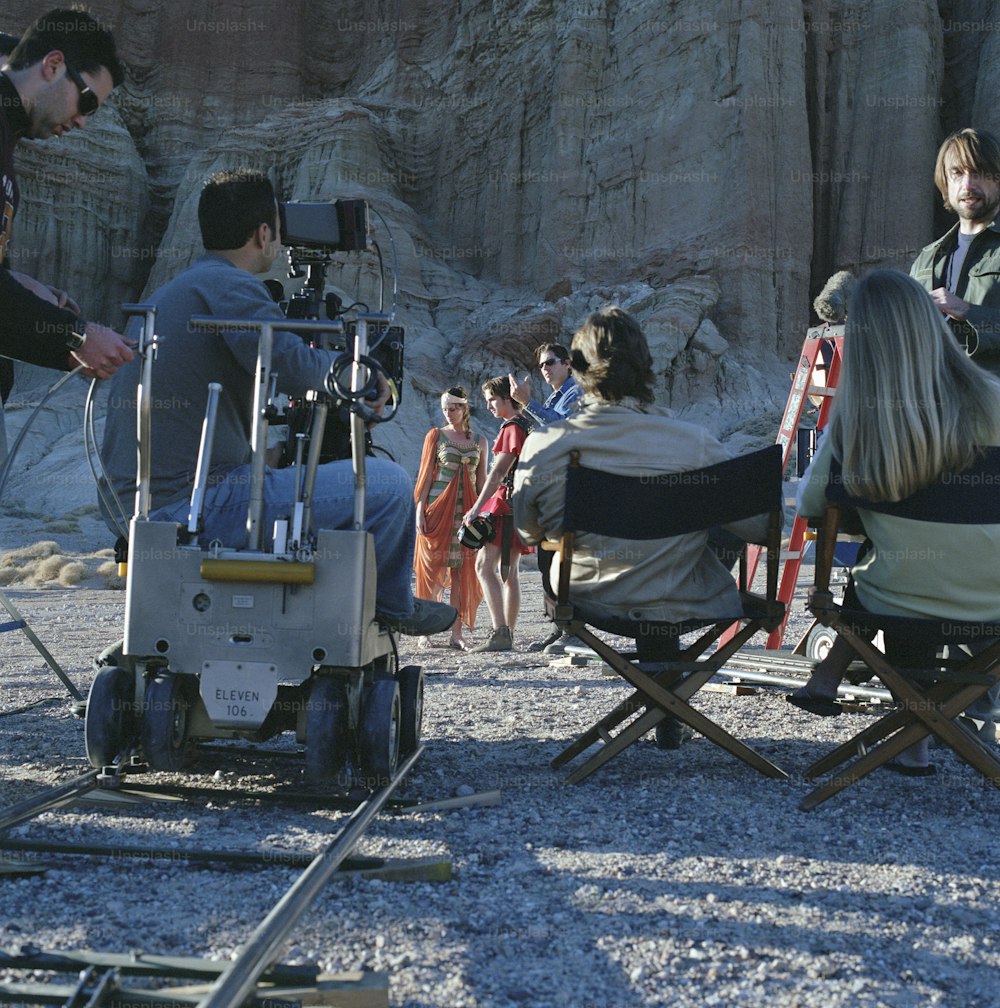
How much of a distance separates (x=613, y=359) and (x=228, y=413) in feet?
4.71

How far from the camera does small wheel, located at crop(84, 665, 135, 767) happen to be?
134 inches

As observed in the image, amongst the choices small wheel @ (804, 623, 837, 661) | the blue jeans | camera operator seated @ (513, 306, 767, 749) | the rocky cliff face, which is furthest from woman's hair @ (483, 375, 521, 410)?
the rocky cliff face

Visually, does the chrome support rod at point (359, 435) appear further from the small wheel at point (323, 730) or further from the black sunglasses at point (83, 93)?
the black sunglasses at point (83, 93)

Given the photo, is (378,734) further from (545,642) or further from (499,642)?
(545,642)

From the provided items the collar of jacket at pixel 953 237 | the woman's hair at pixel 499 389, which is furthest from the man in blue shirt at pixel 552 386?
the collar of jacket at pixel 953 237

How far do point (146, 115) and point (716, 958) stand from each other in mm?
44962

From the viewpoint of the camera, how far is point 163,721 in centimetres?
332

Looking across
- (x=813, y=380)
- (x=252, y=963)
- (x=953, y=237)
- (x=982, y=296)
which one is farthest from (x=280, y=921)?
(x=813, y=380)

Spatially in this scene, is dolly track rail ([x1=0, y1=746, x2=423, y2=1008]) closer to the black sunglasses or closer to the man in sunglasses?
the man in sunglasses

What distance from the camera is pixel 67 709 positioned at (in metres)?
5.41

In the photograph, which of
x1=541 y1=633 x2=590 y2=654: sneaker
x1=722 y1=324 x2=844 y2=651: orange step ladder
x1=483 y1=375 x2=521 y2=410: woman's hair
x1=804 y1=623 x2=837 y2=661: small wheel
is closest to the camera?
x1=804 y1=623 x2=837 y2=661: small wheel

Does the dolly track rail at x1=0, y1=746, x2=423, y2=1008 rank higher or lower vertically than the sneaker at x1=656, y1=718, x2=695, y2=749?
higher

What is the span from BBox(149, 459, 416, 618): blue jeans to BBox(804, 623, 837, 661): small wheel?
3.14m

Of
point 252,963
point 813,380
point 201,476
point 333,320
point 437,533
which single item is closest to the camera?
point 252,963
